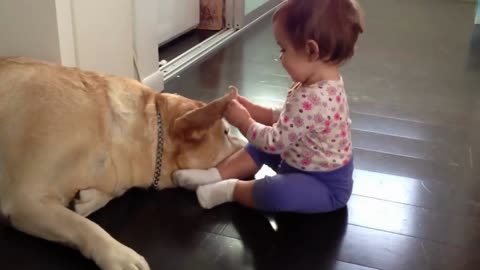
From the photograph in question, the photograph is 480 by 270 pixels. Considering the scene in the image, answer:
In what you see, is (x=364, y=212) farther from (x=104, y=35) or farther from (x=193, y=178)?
(x=104, y=35)

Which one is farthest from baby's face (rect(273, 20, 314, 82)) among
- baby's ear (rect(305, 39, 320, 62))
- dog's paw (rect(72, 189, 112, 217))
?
dog's paw (rect(72, 189, 112, 217))

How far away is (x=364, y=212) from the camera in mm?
1750

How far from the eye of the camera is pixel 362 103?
Result: 2.64 meters

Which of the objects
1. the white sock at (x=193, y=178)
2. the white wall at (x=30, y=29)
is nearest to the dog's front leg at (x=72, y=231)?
the white sock at (x=193, y=178)

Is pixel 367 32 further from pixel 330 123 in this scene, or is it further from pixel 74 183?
pixel 74 183

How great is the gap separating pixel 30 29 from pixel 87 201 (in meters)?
0.67

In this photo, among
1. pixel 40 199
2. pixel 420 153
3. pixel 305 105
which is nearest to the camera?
pixel 40 199

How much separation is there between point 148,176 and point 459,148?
1202 millimetres

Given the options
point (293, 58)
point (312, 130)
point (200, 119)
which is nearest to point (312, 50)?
point (293, 58)

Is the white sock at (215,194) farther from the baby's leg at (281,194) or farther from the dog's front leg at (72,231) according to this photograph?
the dog's front leg at (72,231)

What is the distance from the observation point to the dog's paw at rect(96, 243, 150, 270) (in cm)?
136

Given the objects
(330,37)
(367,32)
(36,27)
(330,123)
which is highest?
(330,37)

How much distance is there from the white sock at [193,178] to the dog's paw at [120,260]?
1.28ft

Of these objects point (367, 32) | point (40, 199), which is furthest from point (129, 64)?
point (367, 32)
